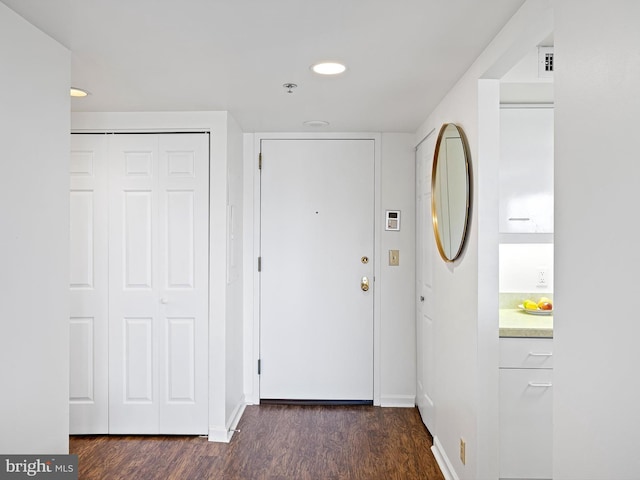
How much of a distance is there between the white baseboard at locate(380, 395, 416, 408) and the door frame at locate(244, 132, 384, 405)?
5cm

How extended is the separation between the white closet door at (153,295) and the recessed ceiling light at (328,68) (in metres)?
1.38

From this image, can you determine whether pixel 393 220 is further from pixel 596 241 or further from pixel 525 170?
pixel 596 241

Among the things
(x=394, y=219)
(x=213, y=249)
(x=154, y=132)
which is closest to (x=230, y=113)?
(x=154, y=132)

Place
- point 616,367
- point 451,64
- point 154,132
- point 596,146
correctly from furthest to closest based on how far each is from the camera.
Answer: point 154,132, point 451,64, point 596,146, point 616,367

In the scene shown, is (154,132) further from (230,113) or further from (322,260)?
(322,260)

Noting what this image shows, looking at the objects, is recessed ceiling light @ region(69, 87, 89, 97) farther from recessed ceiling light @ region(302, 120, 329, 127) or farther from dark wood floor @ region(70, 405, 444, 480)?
dark wood floor @ region(70, 405, 444, 480)

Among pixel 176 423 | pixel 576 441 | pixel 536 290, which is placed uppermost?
pixel 536 290

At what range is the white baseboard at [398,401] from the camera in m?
4.13

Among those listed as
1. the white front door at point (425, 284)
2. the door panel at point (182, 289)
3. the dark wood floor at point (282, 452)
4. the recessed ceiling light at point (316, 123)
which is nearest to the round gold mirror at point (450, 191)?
the white front door at point (425, 284)

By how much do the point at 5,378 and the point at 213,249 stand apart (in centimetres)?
175

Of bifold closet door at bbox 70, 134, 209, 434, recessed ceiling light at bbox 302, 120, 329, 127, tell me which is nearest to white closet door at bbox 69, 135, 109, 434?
bifold closet door at bbox 70, 134, 209, 434

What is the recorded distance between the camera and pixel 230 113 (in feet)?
11.4

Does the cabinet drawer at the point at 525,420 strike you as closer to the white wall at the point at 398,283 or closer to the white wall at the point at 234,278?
the white wall at the point at 398,283

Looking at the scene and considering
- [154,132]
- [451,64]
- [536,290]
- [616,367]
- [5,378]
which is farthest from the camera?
[154,132]
